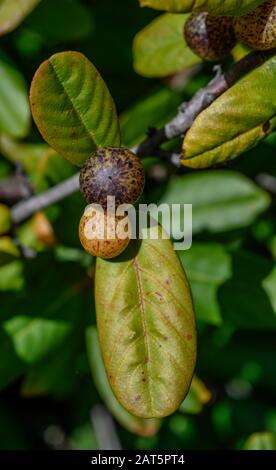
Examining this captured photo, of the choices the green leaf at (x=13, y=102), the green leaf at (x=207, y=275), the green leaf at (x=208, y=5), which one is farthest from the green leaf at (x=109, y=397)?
the green leaf at (x=208, y=5)

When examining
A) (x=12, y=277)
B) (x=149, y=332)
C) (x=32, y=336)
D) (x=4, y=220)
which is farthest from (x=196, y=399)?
(x=149, y=332)

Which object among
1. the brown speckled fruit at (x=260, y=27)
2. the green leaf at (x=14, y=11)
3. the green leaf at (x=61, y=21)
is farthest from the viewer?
the green leaf at (x=61, y=21)

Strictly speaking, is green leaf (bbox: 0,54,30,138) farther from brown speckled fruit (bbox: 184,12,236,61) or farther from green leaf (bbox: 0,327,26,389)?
brown speckled fruit (bbox: 184,12,236,61)

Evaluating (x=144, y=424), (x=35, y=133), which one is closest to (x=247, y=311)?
(x=144, y=424)

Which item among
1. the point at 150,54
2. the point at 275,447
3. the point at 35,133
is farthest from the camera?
the point at 35,133

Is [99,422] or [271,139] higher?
[271,139]

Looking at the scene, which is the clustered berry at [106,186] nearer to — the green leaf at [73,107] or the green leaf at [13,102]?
the green leaf at [73,107]
